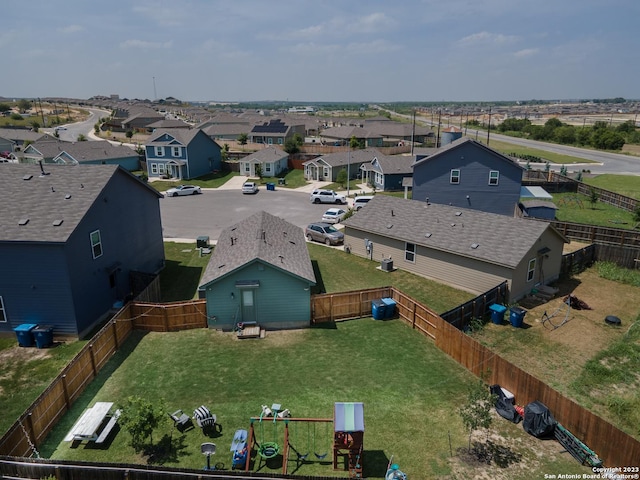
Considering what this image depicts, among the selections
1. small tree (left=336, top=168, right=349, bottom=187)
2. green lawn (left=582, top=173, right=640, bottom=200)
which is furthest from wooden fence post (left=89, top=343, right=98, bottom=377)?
green lawn (left=582, top=173, right=640, bottom=200)

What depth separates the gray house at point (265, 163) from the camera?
217ft

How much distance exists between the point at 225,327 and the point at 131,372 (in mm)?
4922

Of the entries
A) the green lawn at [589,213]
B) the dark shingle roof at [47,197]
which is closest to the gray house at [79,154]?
the dark shingle roof at [47,197]

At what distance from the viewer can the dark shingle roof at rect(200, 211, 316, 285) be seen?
2114cm

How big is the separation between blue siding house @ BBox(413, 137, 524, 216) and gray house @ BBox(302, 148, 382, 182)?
2218 centimetres

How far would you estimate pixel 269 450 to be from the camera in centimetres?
1291

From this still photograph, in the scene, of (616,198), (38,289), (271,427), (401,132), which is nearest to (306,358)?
(271,427)

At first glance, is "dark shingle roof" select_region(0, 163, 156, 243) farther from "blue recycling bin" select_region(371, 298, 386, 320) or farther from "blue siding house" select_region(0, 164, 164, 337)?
"blue recycling bin" select_region(371, 298, 386, 320)

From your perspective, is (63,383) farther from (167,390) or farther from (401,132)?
(401,132)

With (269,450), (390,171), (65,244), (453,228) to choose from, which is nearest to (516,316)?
(453,228)

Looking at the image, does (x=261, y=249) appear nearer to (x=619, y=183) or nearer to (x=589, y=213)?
(x=589, y=213)

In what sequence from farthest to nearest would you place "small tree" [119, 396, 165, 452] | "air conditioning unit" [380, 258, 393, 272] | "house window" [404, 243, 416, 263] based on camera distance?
"air conditioning unit" [380, 258, 393, 272], "house window" [404, 243, 416, 263], "small tree" [119, 396, 165, 452]

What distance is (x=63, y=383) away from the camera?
1489 cm

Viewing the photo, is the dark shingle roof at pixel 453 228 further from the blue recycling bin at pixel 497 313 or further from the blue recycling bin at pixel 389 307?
the blue recycling bin at pixel 389 307
